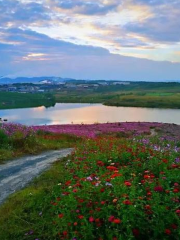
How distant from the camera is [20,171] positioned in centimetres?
1176

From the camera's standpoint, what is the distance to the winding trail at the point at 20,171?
384 inches

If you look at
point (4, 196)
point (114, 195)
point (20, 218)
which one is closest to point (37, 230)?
point (20, 218)

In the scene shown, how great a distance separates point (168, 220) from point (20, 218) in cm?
367

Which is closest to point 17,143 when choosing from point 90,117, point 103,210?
point 103,210

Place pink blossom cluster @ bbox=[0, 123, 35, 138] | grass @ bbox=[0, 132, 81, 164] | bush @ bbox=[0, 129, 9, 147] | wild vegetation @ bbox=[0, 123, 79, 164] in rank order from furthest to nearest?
1. pink blossom cluster @ bbox=[0, 123, 35, 138]
2. bush @ bbox=[0, 129, 9, 147]
3. wild vegetation @ bbox=[0, 123, 79, 164]
4. grass @ bbox=[0, 132, 81, 164]

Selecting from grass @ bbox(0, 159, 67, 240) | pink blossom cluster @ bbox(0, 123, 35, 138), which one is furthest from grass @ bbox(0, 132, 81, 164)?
grass @ bbox(0, 159, 67, 240)

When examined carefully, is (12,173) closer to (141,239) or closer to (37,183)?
(37,183)

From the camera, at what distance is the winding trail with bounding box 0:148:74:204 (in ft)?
32.0

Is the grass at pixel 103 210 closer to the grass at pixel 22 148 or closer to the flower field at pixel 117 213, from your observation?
the flower field at pixel 117 213

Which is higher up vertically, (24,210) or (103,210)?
(103,210)

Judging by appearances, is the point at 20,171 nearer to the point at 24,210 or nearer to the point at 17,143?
the point at 24,210

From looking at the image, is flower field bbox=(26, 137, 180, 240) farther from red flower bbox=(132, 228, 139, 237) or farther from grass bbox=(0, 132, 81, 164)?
grass bbox=(0, 132, 81, 164)

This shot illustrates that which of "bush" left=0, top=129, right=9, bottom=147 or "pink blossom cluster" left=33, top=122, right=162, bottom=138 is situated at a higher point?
"bush" left=0, top=129, right=9, bottom=147

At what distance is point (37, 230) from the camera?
664 cm
